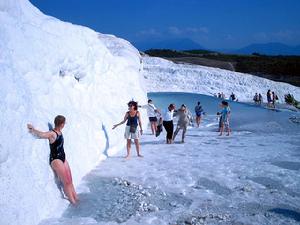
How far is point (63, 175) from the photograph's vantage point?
23.0 ft

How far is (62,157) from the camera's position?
707 cm

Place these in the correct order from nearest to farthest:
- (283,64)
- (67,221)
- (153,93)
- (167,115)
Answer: (67,221) → (167,115) → (153,93) → (283,64)

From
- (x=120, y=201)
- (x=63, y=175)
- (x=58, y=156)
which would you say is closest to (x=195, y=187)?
(x=120, y=201)

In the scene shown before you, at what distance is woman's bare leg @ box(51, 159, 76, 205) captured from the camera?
6980mm

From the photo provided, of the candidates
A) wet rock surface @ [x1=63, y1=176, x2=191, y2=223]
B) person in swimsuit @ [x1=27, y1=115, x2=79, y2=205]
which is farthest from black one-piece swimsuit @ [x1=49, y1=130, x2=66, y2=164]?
wet rock surface @ [x1=63, y1=176, x2=191, y2=223]

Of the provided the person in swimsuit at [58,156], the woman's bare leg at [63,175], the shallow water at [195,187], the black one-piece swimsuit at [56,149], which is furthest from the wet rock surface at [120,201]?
the black one-piece swimsuit at [56,149]

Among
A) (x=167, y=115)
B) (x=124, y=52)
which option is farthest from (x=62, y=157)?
(x=124, y=52)

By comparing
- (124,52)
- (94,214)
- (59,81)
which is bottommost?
(94,214)

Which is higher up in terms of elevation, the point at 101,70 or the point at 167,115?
the point at 101,70

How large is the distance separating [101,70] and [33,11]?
150 inches

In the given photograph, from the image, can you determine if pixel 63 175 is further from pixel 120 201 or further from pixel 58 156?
pixel 120 201

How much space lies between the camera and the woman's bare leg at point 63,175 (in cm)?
698

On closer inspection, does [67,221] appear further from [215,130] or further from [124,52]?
[124,52]

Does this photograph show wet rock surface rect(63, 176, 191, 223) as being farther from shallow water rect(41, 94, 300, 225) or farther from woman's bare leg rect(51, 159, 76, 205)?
woman's bare leg rect(51, 159, 76, 205)
